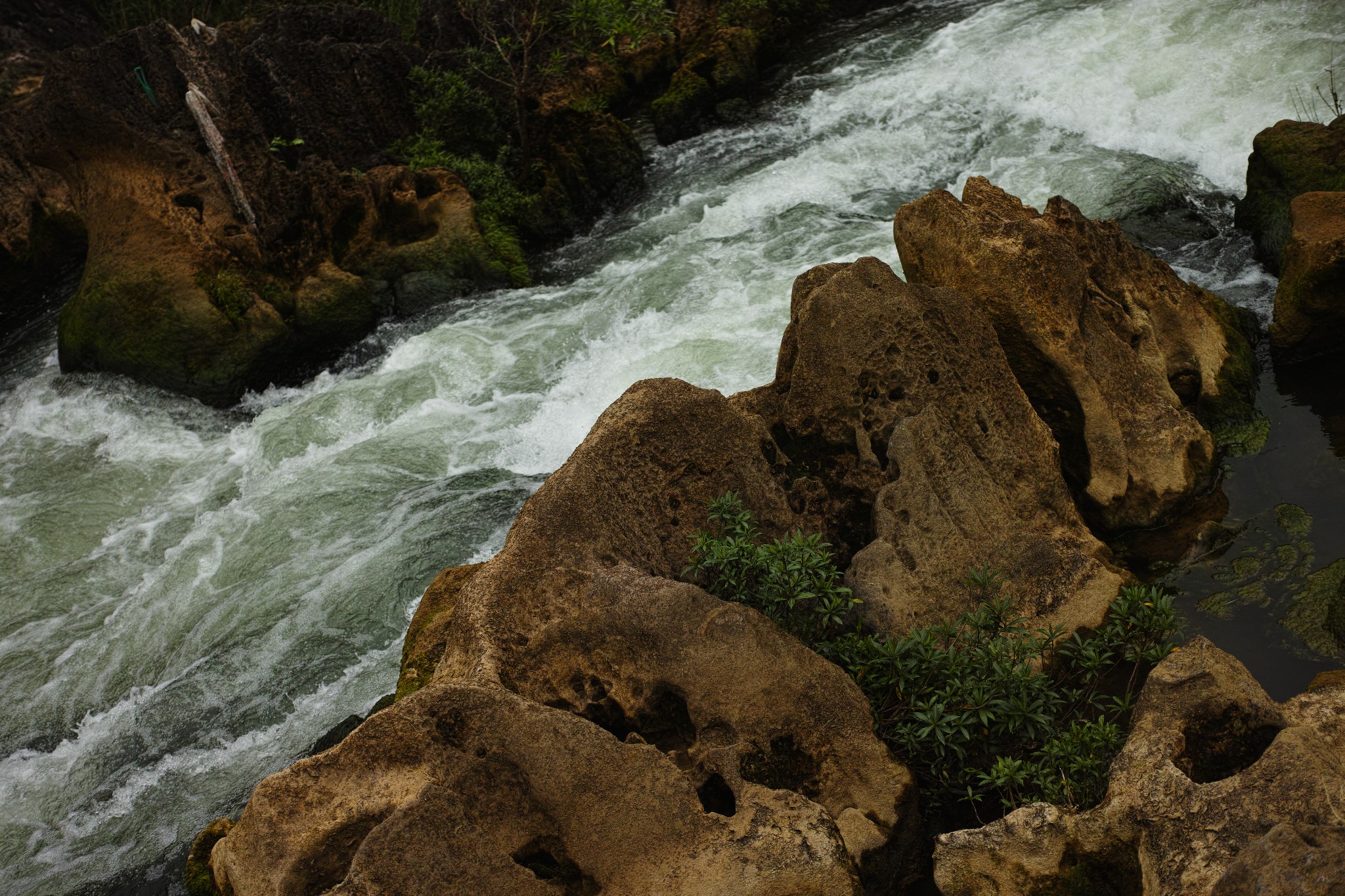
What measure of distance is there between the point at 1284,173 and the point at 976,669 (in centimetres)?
739

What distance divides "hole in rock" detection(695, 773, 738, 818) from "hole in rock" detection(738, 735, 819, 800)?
146mm

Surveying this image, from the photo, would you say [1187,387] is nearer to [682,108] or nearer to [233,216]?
[233,216]

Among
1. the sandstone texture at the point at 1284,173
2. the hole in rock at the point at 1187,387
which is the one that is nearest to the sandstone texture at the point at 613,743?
the hole in rock at the point at 1187,387

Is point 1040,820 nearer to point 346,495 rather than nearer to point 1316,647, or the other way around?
point 1316,647

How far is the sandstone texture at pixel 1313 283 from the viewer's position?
7.86 metres

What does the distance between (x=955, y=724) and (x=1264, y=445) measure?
159 inches

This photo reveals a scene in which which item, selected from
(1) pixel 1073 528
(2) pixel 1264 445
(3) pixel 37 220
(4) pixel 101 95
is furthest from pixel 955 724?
(3) pixel 37 220

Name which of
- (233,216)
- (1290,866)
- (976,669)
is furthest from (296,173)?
(1290,866)

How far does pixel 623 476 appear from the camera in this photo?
5.69 meters

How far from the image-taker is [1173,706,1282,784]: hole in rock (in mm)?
4355

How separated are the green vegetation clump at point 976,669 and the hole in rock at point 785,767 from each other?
0.57m

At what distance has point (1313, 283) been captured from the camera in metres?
7.97

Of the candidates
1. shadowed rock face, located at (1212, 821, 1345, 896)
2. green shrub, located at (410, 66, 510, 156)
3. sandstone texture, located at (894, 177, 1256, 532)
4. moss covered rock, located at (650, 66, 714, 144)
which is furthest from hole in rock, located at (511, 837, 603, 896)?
moss covered rock, located at (650, 66, 714, 144)

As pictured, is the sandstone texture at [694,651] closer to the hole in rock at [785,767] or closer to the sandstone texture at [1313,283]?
the hole in rock at [785,767]
